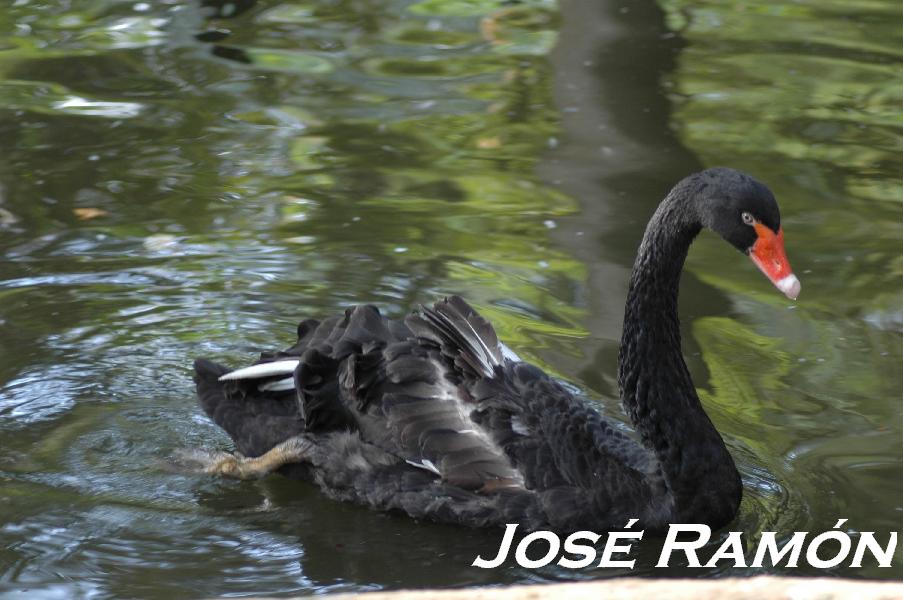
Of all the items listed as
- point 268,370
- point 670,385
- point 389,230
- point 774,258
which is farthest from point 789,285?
point 389,230

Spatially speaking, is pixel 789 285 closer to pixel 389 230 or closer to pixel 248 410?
pixel 248 410

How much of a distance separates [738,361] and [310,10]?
20.9 feet

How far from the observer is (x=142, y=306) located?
6473mm

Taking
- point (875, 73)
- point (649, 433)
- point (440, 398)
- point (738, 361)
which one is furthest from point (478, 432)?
point (875, 73)

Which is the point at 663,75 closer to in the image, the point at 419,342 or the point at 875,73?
the point at 875,73

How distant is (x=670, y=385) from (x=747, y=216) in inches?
24.8

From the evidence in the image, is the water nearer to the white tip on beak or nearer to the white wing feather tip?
the white wing feather tip

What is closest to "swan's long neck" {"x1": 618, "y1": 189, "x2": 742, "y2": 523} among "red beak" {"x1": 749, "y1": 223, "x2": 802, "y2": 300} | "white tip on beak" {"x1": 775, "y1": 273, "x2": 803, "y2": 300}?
"red beak" {"x1": 749, "y1": 223, "x2": 802, "y2": 300}

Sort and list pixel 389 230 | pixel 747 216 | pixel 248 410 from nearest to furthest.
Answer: pixel 747 216 < pixel 248 410 < pixel 389 230

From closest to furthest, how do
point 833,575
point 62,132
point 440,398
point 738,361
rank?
point 833,575, point 440,398, point 738,361, point 62,132

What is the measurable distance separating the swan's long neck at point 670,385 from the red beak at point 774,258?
0.68 ft

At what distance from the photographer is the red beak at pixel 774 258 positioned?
4.65m

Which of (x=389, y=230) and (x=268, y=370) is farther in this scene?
(x=389, y=230)

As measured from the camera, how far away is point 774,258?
469 cm
